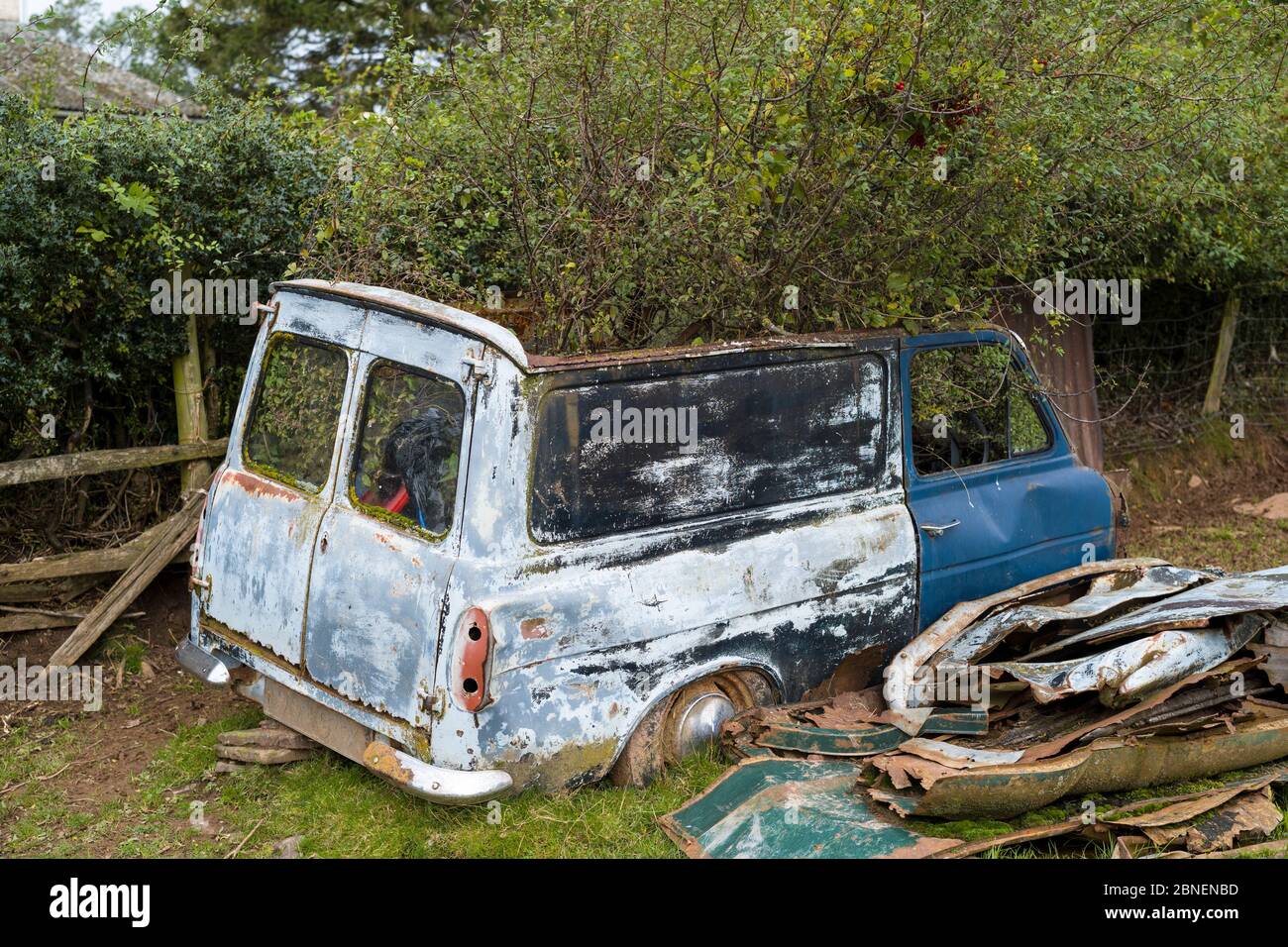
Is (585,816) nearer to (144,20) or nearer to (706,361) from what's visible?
(706,361)

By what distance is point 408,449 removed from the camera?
4410 millimetres

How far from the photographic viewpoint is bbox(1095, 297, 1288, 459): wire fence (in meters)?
9.90

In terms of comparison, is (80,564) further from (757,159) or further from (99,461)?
(757,159)

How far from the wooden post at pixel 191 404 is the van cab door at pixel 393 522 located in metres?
2.56

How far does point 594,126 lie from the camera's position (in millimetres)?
5602

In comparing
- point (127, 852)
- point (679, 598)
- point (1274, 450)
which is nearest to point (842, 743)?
point (679, 598)

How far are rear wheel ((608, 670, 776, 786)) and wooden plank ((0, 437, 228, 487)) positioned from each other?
3.38 m

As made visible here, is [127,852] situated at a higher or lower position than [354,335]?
lower

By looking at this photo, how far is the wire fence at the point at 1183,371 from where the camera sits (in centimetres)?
990

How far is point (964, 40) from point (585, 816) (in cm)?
392

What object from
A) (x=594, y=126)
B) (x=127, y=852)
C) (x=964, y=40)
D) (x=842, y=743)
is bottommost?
(x=127, y=852)

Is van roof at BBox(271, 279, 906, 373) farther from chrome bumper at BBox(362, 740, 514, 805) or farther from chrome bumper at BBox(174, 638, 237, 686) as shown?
chrome bumper at BBox(174, 638, 237, 686)

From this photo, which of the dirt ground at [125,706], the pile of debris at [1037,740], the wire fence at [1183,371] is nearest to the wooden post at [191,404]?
the dirt ground at [125,706]

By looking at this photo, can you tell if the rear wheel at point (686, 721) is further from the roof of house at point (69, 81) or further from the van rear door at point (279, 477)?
the roof of house at point (69, 81)
